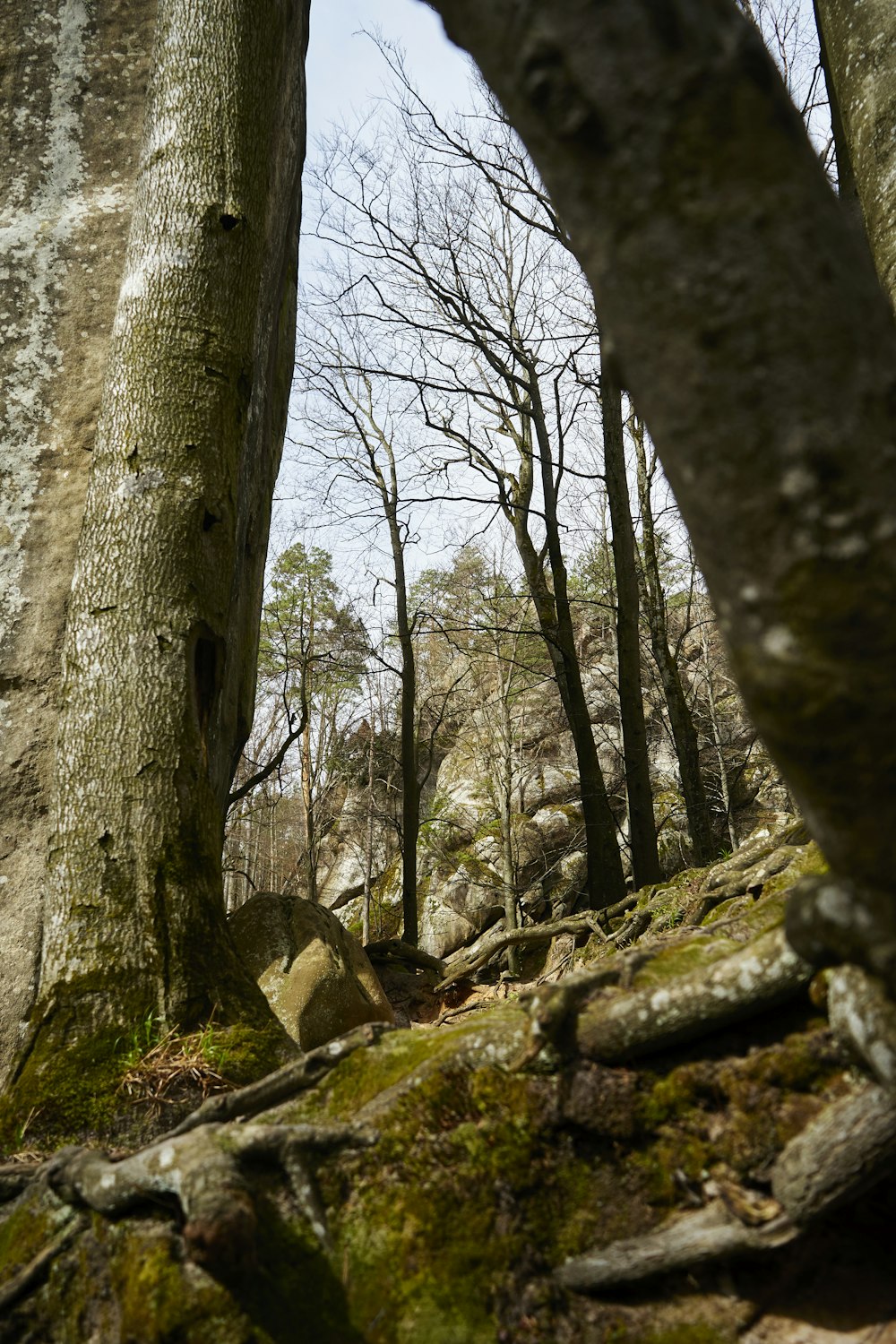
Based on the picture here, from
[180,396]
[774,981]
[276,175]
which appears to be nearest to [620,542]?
[276,175]

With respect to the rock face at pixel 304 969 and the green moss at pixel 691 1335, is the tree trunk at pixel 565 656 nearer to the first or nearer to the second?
the rock face at pixel 304 969

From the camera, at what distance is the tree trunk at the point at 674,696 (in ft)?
34.3

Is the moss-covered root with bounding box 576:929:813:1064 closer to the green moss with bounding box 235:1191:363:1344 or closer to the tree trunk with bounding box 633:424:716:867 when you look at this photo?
the green moss with bounding box 235:1191:363:1344

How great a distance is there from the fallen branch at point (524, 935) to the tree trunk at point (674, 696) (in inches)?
97.3

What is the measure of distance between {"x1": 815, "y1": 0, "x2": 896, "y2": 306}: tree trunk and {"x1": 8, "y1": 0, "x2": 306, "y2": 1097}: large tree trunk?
10.2ft

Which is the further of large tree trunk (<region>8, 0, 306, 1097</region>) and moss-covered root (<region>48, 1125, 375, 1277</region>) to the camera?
large tree trunk (<region>8, 0, 306, 1097</region>)

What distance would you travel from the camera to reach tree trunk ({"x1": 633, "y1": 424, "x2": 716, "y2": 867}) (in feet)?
34.3

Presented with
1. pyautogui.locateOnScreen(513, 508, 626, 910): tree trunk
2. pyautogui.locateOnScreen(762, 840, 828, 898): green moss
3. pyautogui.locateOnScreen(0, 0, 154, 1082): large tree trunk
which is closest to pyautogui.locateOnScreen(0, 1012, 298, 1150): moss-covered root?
pyautogui.locateOnScreen(0, 0, 154, 1082): large tree trunk

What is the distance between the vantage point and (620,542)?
33.9 feet

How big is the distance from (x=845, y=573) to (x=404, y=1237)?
5.70 ft

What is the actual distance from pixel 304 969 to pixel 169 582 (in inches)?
95.0

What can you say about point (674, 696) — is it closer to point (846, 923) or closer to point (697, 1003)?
point (697, 1003)

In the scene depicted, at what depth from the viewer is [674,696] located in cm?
1151

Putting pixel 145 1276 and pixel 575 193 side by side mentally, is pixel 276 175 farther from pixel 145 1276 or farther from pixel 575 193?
pixel 145 1276
